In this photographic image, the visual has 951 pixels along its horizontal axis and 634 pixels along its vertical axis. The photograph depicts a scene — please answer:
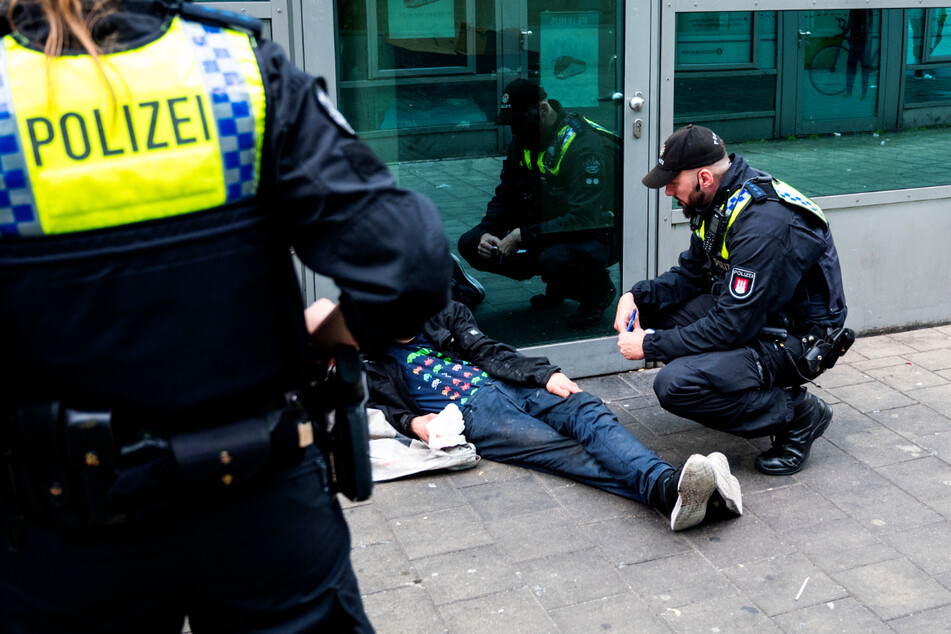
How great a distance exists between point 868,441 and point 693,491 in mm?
1300

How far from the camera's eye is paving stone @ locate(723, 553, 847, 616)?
3.18 m

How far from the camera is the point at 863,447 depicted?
4340 millimetres

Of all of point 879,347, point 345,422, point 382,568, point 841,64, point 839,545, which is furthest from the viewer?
point 879,347

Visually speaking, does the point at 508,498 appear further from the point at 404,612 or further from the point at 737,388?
the point at 737,388

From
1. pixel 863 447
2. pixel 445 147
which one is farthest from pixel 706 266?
pixel 445 147

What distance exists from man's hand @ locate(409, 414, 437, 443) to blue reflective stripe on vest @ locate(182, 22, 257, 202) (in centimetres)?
262

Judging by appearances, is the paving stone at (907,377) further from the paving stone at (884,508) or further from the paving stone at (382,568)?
the paving stone at (382,568)

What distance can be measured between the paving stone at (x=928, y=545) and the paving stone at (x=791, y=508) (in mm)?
240

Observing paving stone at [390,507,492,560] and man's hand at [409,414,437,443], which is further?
man's hand at [409,414,437,443]

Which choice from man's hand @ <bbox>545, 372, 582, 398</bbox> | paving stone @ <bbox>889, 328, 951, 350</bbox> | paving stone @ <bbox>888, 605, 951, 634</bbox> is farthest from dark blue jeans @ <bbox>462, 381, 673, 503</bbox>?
paving stone @ <bbox>889, 328, 951, 350</bbox>

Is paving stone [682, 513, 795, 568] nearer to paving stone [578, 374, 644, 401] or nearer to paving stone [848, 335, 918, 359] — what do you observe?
paving stone [578, 374, 644, 401]

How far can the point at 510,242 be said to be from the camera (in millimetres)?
5043

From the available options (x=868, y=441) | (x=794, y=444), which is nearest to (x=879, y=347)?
(x=868, y=441)

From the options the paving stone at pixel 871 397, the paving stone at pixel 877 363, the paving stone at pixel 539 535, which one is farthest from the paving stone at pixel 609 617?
the paving stone at pixel 877 363
